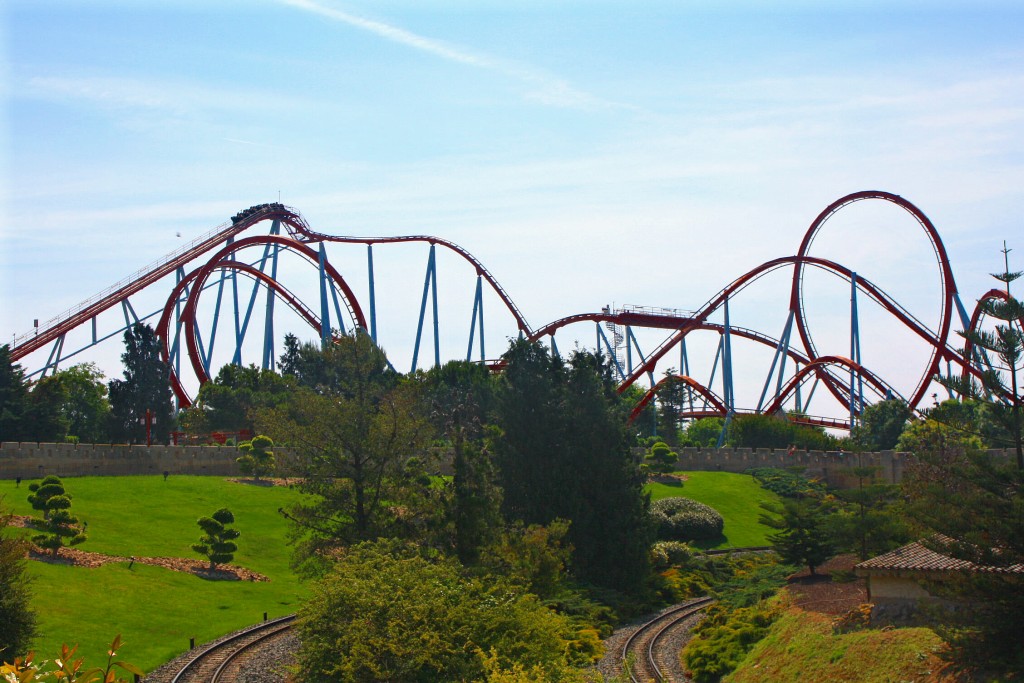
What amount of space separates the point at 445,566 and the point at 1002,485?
11716 millimetres

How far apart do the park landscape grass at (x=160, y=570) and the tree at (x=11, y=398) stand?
11734 millimetres

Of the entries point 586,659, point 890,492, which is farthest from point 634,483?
point 586,659

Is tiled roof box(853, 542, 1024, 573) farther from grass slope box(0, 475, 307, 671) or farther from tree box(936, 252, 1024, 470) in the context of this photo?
grass slope box(0, 475, 307, 671)

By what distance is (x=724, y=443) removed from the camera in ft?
223

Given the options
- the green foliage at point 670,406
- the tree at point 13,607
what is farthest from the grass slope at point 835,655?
the green foliage at point 670,406

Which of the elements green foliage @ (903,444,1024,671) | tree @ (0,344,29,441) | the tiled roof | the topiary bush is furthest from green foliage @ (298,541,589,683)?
tree @ (0,344,29,441)

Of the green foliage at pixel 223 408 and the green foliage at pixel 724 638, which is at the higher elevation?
the green foliage at pixel 223 408

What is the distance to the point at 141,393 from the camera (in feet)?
174

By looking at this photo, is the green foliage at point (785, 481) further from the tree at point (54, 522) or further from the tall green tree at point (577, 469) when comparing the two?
the tree at point (54, 522)

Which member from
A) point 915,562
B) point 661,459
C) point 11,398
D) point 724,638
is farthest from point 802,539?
point 11,398

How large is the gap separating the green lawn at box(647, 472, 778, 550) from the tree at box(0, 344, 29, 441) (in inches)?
1211

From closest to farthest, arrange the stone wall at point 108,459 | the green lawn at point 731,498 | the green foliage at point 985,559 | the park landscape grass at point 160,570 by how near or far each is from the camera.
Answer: the green foliage at point 985,559 → the park landscape grass at point 160,570 → the stone wall at point 108,459 → the green lawn at point 731,498

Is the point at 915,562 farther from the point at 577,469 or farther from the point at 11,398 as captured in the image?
the point at 11,398

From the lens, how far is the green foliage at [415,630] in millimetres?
20719
